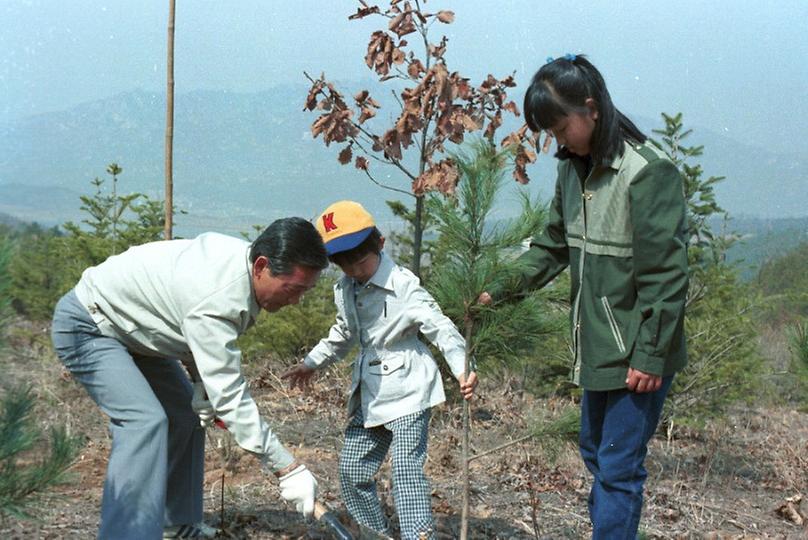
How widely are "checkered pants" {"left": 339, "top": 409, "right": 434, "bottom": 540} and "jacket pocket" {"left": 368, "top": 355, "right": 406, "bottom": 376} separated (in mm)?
179

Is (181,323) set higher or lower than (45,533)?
higher

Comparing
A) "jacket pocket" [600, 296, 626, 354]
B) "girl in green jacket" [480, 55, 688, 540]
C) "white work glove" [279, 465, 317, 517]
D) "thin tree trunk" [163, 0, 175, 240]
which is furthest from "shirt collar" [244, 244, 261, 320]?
"thin tree trunk" [163, 0, 175, 240]

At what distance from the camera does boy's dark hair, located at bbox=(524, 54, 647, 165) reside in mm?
2783

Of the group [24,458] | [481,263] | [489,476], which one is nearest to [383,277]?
[481,263]

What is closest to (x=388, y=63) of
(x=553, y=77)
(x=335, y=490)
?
(x=553, y=77)

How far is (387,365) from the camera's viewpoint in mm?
3414

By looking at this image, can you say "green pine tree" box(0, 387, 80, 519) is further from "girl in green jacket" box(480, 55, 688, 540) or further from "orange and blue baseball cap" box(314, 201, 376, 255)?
"girl in green jacket" box(480, 55, 688, 540)

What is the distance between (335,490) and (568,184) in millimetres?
2142

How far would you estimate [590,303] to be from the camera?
Result: 2.96 metres

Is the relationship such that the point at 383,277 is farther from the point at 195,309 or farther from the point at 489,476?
the point at 489,476

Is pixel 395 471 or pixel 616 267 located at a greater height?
pixel 616 267

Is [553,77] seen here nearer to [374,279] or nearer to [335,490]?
[374,279]

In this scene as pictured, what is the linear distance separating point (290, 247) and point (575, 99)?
95 cm

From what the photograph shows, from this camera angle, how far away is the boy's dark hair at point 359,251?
3.34 meters
